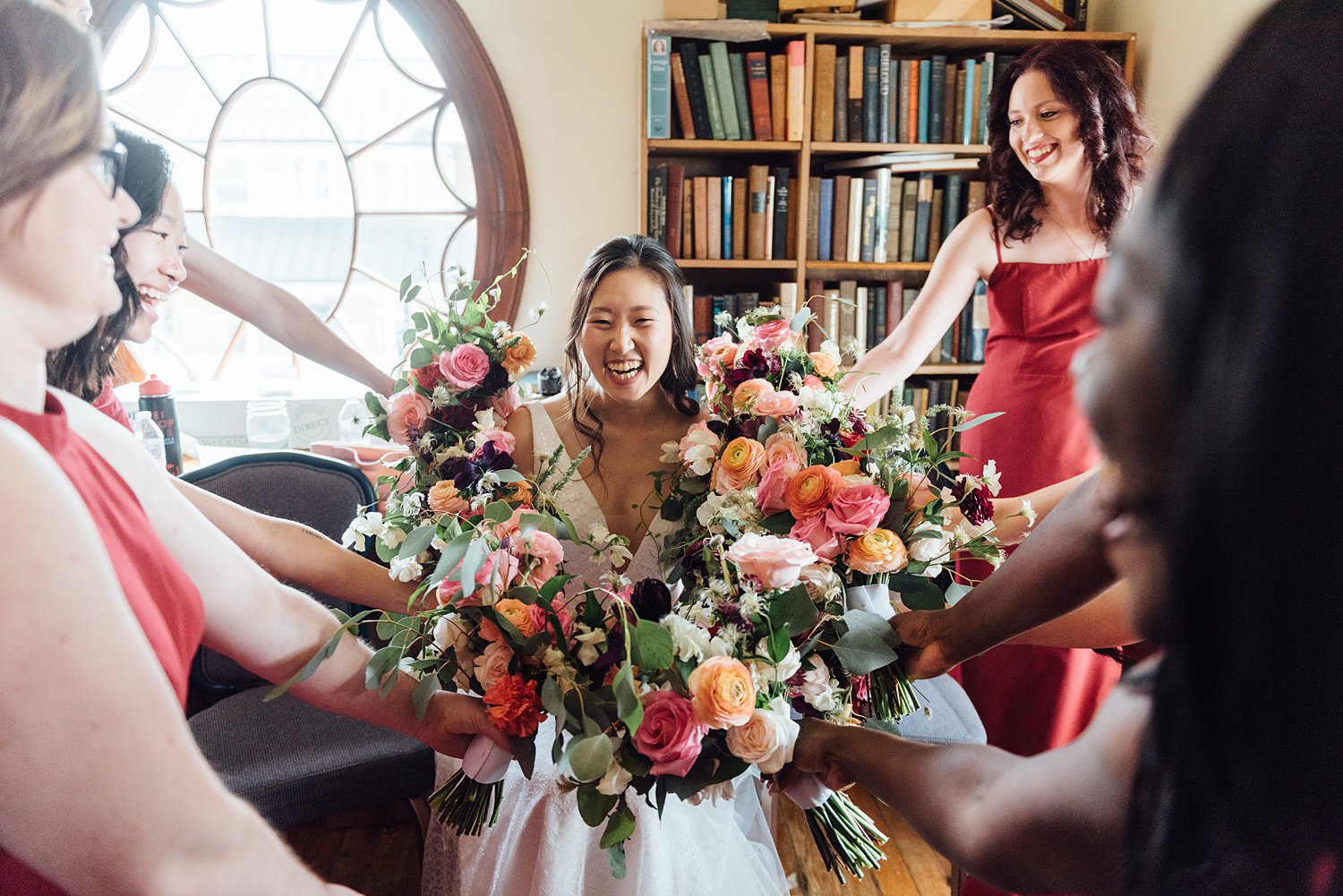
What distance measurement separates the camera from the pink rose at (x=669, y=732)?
2.98ft

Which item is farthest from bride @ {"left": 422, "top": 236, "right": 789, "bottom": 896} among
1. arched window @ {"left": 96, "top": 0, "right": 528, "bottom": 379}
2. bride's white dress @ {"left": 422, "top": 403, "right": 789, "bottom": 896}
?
arched window @ {"left": 96, "top": 0, "right": 528, "bottom": 379}

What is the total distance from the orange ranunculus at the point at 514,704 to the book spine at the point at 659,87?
2.40 meters

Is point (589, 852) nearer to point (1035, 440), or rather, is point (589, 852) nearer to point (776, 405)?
point (776, 405)

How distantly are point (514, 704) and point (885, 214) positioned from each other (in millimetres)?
2658

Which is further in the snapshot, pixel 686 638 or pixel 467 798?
pixel 467 798

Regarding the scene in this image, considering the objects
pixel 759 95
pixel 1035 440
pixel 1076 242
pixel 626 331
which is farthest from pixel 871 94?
pixel 626 331

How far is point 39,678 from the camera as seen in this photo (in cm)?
41

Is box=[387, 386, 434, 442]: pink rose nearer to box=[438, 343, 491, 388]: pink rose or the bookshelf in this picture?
box=[438, 343, 491, 388]: pink rose

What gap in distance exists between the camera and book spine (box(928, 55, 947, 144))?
310 centimetres

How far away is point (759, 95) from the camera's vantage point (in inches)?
120

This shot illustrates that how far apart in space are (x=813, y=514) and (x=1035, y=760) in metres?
Result: 0.52

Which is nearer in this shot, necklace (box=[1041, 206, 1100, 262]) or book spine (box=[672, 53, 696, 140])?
necklace (box=[1041, 206, 1100, 262])

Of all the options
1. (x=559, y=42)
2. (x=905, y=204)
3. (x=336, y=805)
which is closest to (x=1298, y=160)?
(x=336, y=805)

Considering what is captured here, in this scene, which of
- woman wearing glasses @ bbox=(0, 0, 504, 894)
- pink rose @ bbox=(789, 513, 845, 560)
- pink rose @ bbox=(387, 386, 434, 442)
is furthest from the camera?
pink rose @ bbox=(387, 386, 434, 442)
